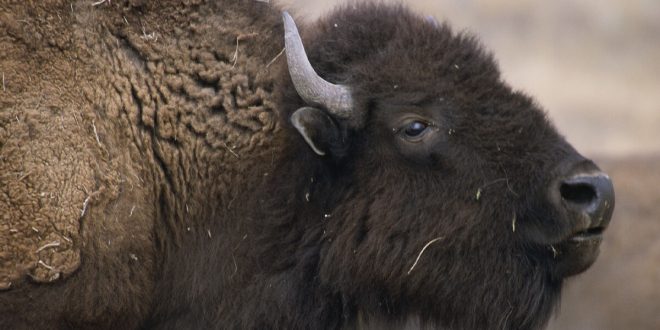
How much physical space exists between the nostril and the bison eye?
0.70 meters

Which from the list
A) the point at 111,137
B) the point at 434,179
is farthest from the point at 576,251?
the point at 111,137

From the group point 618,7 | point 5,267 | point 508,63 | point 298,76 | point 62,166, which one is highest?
point 618,7

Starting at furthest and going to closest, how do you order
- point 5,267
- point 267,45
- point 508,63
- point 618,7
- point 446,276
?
point 618,7 < point 508,63 < point 267,45 < point 446,276 < point 5,267

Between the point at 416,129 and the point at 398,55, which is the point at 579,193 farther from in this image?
the point at 398,55

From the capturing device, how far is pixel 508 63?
63.0ft

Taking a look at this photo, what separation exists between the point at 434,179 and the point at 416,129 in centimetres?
26

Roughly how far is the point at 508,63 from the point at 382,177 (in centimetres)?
1434

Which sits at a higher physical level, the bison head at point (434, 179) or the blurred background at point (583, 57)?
the blurred background at point (583, 57)

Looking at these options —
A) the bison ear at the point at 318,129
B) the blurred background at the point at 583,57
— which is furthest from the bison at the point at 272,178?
the blurred background at the point at 583,57

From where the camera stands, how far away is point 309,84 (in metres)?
5.17

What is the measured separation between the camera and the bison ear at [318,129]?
5.18 m

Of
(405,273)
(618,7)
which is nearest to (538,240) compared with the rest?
(405,273)

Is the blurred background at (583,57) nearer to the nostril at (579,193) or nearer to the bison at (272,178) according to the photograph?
the bison at (272,178)

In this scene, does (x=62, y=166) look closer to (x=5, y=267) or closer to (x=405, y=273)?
(x=5, y=267)
